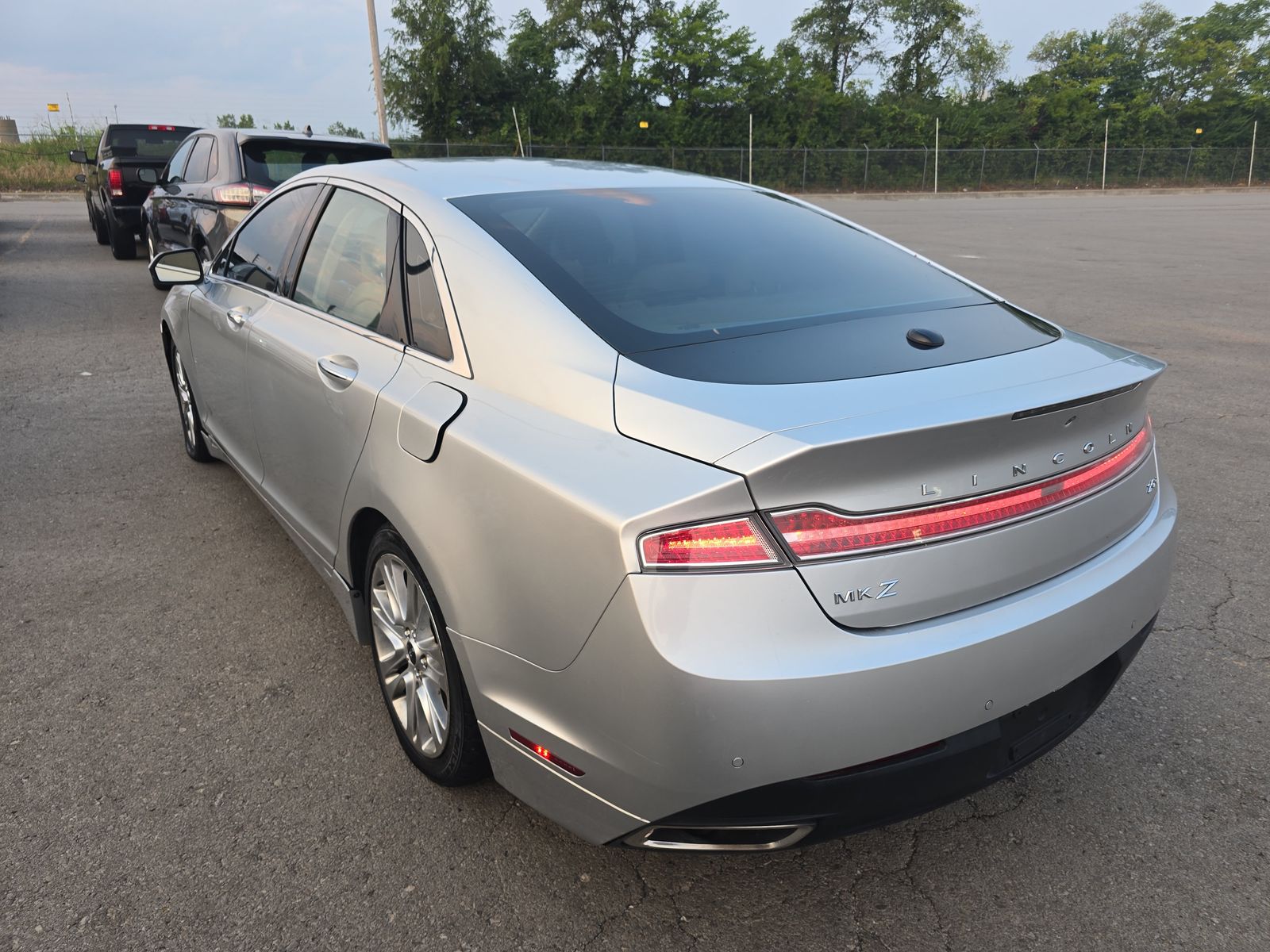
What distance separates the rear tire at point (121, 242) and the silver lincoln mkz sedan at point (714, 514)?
41.9 feet

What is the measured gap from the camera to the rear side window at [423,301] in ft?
8.20

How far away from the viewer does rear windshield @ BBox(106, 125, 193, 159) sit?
541 inches

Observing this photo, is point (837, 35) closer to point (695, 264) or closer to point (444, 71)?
point (444, 71)

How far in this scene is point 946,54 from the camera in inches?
2356

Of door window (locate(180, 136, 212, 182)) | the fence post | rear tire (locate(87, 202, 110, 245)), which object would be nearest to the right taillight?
door window (locate(180, 136, 212, 182))

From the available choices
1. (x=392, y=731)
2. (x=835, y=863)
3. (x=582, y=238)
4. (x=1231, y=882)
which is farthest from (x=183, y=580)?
(x=1231, y=882)

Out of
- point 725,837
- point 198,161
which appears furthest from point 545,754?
point 198,161

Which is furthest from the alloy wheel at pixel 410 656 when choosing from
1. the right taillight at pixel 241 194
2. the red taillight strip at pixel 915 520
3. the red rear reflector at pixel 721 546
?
the right taillight at pixel 241 194

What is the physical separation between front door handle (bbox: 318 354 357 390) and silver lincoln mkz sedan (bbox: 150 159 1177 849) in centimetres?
1

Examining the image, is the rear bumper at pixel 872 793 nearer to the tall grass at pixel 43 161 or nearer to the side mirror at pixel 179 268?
the side mirror at pixel 179 268

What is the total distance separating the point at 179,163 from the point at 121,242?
4.66 meters

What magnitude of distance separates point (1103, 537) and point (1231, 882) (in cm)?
86

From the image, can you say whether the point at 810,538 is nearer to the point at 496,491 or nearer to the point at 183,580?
the point at 496,491

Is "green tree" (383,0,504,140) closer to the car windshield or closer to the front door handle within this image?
the car windshield
